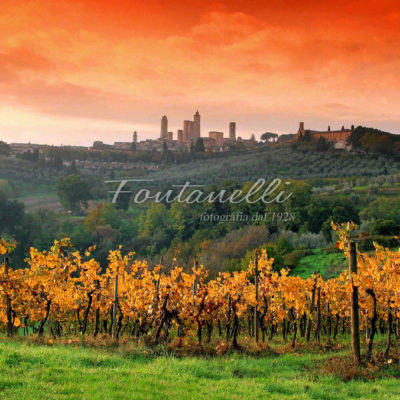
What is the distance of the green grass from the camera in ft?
93.2

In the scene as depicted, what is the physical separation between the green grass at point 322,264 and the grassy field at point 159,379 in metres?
20.8

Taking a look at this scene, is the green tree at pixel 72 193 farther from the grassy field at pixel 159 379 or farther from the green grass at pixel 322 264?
the grassy field at pixel 159 379

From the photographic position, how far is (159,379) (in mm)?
6387

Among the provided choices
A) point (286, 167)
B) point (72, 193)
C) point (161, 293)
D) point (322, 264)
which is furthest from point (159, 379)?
point (286, 167)

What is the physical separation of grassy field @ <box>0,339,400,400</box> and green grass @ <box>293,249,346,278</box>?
68.4 feet

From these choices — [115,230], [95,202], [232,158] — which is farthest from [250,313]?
[232,158]

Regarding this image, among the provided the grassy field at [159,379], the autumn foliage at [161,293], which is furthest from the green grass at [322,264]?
the grassy field at [159,379]

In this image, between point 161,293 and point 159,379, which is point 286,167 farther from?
point 159,379

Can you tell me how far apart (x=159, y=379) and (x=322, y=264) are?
85.3 feet

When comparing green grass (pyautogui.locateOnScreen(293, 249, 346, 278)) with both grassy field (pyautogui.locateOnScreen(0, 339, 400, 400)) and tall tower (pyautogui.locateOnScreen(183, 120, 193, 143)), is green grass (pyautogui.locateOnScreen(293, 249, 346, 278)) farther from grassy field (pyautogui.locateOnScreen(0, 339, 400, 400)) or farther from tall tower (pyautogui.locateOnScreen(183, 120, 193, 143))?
tall tower (pyautogui.locateOnScreen(183, 120, 193, 143))

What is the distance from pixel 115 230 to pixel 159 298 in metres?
49.7

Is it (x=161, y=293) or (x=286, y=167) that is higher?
(x=286, y=167)

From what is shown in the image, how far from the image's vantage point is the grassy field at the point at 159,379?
566 cm

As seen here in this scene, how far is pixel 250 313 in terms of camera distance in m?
16.8
